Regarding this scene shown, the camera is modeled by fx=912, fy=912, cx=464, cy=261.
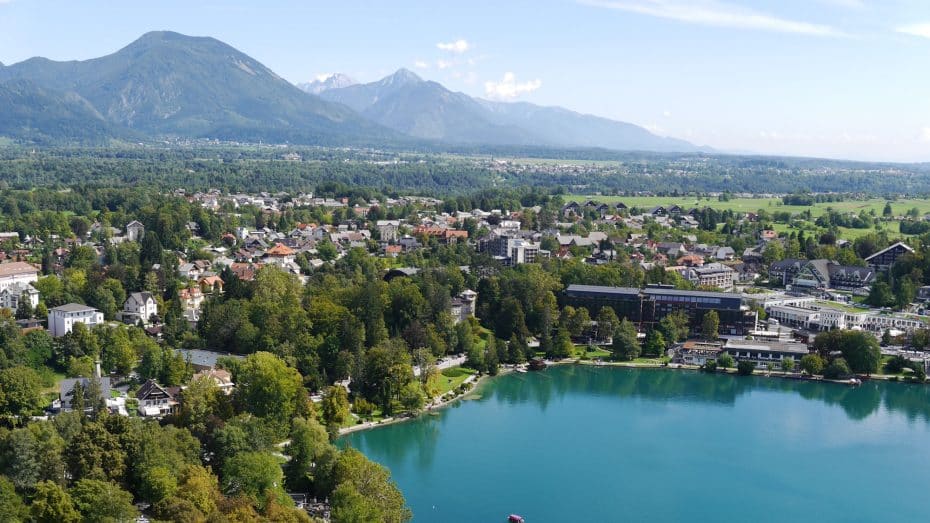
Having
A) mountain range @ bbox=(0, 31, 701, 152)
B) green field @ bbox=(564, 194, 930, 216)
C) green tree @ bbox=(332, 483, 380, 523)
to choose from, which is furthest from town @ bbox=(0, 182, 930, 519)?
mountain range @ bbox=(0, 31, 701, 152)

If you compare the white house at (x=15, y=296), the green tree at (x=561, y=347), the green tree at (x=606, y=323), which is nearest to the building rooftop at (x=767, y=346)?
the green tree at (x=606, y=323)

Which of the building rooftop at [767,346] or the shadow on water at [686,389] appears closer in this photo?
the shadow on water at [686,389]

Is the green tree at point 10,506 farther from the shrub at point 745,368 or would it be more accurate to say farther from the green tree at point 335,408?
the shrub at point 745,368

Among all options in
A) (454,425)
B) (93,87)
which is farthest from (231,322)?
(93,87)

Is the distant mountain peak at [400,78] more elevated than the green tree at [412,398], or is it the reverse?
the distant mountain peak at [400,78]

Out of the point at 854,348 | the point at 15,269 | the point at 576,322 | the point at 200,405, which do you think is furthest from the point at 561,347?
the point at 15,269

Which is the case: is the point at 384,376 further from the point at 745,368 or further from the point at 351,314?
the point at 745,368
